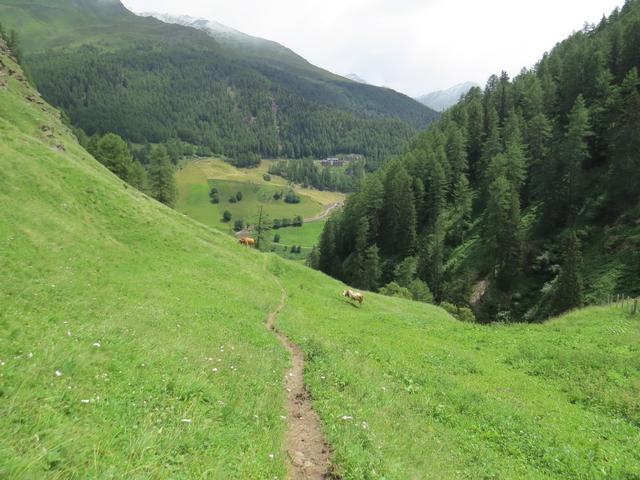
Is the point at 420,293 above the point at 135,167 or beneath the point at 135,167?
beneath

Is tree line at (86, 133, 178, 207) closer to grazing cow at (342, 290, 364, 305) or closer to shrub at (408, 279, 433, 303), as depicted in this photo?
shrub at (408, 279, 433, 303)

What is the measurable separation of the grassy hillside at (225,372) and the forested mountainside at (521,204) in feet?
141

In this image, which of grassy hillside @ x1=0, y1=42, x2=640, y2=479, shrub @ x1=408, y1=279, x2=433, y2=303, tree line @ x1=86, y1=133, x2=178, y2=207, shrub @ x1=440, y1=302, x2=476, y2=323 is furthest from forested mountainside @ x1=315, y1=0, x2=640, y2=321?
tree line @ x1=86, y1=133, x2=178, y2=207

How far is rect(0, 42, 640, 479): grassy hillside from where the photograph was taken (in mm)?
7930

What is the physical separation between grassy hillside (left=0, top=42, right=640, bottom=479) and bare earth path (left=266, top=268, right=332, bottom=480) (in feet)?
1.35

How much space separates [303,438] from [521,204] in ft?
334

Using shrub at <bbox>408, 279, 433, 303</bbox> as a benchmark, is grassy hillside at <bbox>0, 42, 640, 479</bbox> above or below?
above

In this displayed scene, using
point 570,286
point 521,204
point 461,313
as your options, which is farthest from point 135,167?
point 521,204

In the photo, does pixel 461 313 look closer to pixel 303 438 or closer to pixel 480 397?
pixel 480 397

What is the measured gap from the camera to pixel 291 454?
10.6m

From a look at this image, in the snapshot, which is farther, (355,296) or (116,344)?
(355,296)

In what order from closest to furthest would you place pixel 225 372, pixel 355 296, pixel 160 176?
pixel 225 372, pixel 355 296, pixel 160 176

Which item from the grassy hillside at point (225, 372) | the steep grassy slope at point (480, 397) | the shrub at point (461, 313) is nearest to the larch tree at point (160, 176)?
the grassy hillside at point (225, 372)

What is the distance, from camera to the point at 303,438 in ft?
38.4
